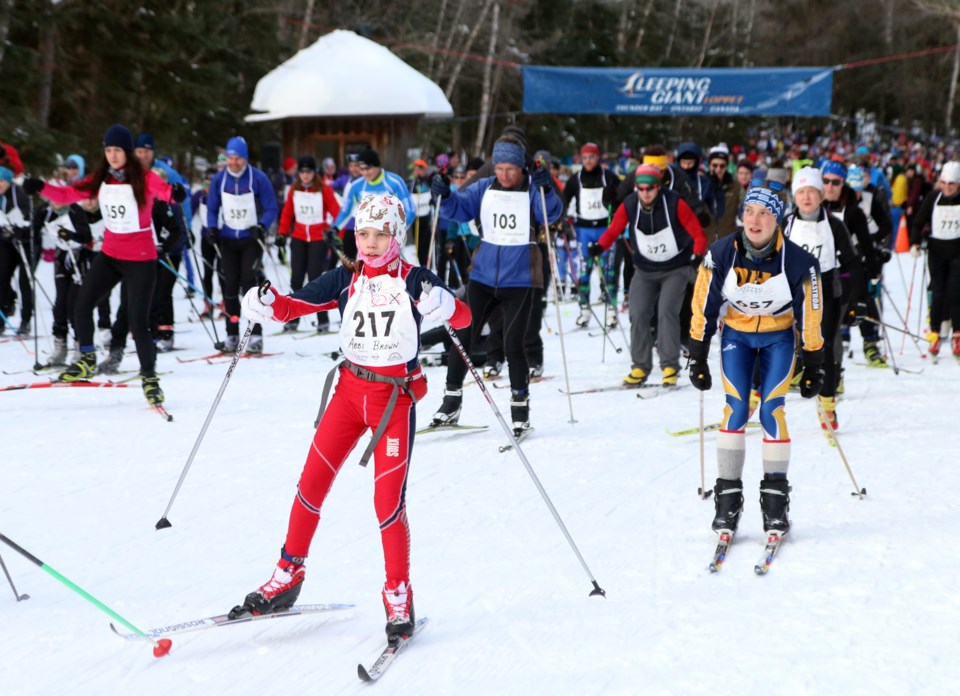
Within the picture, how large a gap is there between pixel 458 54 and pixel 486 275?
21444 mm

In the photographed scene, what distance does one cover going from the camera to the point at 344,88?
68.7 feet

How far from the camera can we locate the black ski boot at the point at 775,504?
491cm

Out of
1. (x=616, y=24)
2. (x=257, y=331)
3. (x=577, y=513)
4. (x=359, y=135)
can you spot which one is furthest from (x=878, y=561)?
(x=616, y=24)

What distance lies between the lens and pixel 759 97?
24.7 m

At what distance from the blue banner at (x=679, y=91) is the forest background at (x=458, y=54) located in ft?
10.7

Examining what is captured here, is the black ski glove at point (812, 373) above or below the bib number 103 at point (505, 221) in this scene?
below

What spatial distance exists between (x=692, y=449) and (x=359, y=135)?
52.4ft

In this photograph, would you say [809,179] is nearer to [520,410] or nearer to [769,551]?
[520,410]

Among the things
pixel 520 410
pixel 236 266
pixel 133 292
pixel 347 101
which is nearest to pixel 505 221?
pixel 520 410

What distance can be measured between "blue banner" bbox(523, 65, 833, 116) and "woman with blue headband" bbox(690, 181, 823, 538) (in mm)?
19962

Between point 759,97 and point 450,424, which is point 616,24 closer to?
point 759,97

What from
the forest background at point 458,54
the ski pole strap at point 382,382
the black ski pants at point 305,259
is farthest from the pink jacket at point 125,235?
the forest background at point 458,54

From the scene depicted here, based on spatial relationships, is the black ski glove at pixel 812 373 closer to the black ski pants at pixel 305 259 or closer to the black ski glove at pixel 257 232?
the black ski glove at pixel 257 232

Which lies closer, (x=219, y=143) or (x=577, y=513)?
(x=577, y=513)
